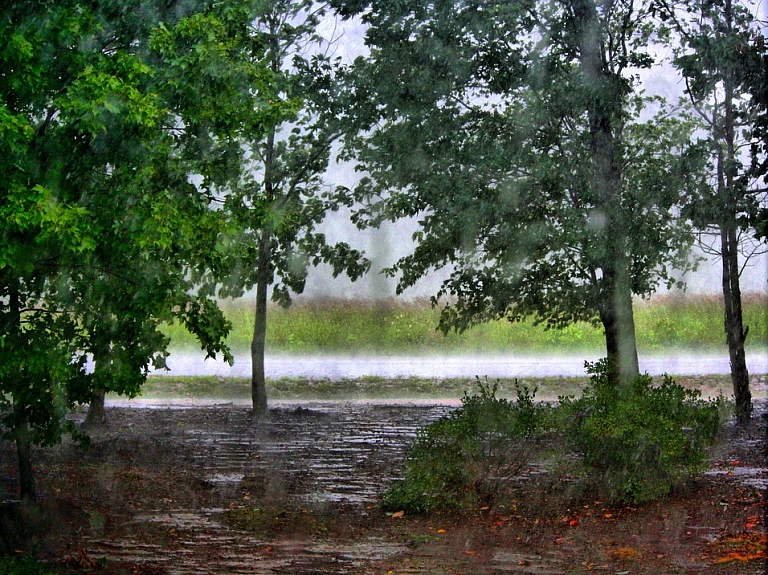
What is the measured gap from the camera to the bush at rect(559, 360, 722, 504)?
706cm

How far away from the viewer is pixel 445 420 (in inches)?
291

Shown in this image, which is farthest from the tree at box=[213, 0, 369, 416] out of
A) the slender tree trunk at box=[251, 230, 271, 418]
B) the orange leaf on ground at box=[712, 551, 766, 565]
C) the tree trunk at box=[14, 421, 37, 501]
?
the orange leaf on ground at box=[712, 551, 766, 565]

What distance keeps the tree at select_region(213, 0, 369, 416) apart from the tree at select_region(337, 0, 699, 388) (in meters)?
1.01

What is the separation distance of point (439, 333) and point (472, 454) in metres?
4.94

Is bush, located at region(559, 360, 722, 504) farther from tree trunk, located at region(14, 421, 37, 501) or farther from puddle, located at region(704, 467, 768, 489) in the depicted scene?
tree trunk, located at region(14, 421, 37, 501)

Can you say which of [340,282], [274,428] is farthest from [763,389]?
[274,428]

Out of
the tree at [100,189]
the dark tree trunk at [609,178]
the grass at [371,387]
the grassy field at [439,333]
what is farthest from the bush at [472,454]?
the grass at [371,387]

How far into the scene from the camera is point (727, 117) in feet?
33.7

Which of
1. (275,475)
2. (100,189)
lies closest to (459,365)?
(275,475)

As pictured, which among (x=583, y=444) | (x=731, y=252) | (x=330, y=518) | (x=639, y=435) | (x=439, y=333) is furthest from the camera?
(x=439, y=333)

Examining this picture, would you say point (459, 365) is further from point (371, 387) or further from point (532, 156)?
point (532, 156)

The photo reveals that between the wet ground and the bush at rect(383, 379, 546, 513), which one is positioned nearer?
the bush at rect(383, 379, 546, 513)

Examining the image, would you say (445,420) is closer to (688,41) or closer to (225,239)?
(225,239)

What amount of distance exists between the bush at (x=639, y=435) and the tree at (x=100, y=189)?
3.22 m
